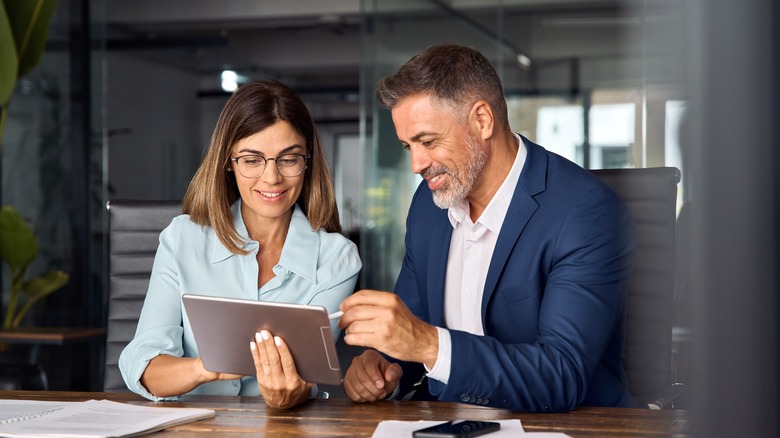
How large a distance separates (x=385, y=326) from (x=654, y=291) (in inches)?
34.9

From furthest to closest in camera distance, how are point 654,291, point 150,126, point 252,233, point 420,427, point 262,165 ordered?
point 150,126 → point 252,233 → point 262,165 → point 420,427 → point 654,291

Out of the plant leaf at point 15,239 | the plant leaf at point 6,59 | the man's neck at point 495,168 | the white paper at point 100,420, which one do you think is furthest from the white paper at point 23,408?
the plant leaf at point 15,239

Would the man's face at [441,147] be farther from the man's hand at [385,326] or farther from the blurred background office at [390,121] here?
the man's hand at [385,326]

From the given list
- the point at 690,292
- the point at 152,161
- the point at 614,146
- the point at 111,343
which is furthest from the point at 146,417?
the point at 152,161

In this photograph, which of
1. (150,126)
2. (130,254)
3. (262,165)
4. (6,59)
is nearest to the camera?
(262,165)

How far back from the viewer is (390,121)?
4734 mm

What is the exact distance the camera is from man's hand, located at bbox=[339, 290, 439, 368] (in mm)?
1370

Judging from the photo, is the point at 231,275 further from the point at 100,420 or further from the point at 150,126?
the point at 150,126

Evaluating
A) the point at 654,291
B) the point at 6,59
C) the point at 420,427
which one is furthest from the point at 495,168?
the point at 6,59

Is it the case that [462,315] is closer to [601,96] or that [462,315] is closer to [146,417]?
[146,417]

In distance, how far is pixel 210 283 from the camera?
1.94 m

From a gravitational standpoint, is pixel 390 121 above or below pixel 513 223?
above

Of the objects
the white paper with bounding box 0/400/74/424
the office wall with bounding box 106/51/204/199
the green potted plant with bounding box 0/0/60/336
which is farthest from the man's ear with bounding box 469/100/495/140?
the office wall with bounding box 106/51/204/199

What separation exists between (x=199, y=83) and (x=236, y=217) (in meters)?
9.61
